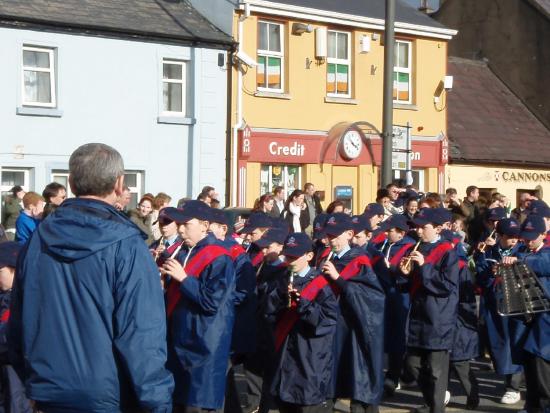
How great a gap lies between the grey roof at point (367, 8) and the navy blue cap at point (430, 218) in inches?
650

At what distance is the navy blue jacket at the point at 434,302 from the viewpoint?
34.7 feet

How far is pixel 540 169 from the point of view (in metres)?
35.4

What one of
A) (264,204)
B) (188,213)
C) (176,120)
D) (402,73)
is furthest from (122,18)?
(188,213)

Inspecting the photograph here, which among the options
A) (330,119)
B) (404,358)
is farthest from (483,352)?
(330,119)

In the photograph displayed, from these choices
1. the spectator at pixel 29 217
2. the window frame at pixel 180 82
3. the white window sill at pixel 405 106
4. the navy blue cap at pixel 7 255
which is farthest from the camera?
the white window sill at pixel 405 106

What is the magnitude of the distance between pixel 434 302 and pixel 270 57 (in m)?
17.1

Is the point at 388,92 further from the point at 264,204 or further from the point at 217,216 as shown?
the point at 217,216

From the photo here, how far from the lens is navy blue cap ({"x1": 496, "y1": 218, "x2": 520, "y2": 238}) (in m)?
10.7

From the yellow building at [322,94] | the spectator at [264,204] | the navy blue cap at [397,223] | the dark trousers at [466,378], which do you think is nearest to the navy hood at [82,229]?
the navy blue cap at [397,223]

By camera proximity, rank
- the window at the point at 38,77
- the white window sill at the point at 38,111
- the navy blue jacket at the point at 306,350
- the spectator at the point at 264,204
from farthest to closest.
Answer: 1. the window at the point at 38,77
2. the white window sill at the point at 38,111
3. the spectator at the point at 264,204
4. the navy blue jacket at the point at 306,350

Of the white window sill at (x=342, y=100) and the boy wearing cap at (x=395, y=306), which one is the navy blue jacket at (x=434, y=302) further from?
the white window sill at (x=342, y=100)

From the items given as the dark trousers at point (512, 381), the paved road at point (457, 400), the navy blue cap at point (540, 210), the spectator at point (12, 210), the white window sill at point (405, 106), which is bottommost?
the paved road at point (457, 400)

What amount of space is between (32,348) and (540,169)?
3181cm

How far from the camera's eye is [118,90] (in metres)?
24.1
